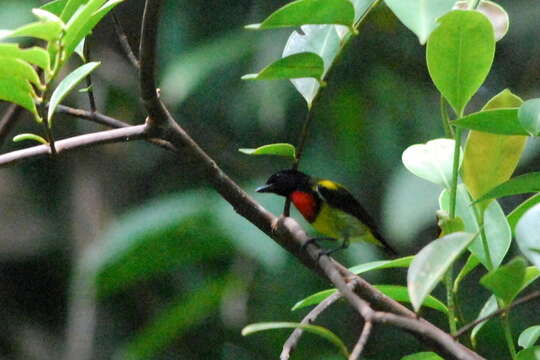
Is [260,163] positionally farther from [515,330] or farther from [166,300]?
[515,330]

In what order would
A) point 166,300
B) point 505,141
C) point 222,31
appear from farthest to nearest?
point 166,300, point 222,31, point 505,141

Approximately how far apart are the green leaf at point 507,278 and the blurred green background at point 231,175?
1.25m

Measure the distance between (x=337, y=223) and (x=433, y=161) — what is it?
0.99 metres

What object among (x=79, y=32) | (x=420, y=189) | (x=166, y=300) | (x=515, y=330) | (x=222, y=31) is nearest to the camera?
(x=79, y=32)

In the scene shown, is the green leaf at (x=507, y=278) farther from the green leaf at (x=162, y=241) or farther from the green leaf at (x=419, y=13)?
the green leaf at (x=162, y=241)

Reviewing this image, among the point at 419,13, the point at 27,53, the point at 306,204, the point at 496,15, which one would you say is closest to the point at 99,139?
the point at 27,53

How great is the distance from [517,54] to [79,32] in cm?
217

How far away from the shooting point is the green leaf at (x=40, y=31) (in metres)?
0.61

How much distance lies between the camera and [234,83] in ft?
8.09

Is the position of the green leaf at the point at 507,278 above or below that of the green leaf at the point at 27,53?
below

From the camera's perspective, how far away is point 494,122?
73cm

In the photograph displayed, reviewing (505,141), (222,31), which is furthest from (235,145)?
(505,141)

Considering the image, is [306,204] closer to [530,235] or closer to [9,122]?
[9,122]

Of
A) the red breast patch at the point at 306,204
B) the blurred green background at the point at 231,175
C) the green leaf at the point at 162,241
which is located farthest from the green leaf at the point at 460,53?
the green leaf at the point at 162,241
